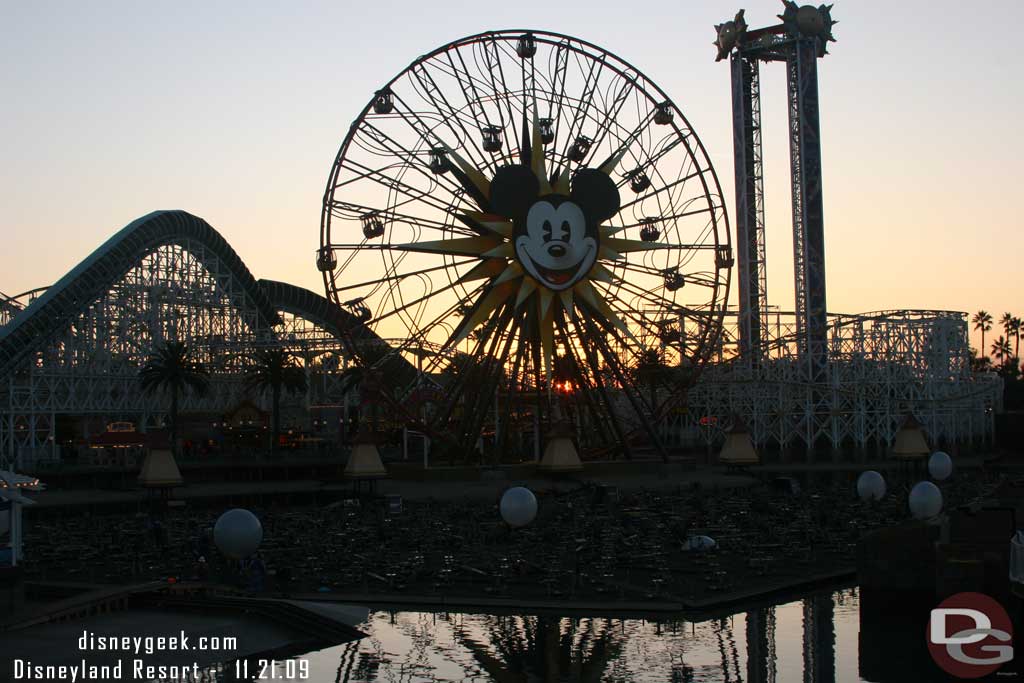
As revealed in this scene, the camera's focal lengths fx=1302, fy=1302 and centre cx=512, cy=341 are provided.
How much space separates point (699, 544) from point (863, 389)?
59385 mm

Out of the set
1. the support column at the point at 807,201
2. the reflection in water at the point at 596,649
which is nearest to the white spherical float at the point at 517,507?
the reflection in water at the point at 596,649

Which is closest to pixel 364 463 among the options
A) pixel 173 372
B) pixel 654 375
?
pixel 173 372

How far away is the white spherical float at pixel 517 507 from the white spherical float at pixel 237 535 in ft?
27.6

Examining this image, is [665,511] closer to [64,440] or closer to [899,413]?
[899,413]

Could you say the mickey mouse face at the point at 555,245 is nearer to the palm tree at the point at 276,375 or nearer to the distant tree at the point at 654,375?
the distant tree at the point at 654,375

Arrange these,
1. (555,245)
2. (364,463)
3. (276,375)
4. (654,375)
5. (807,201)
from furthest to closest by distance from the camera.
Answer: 1. (807,201)
2. (276,375)
3. (654,375)
4. (364,463)
5. (555,245)

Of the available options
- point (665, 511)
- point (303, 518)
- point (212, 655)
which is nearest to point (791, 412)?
point (665, 511)

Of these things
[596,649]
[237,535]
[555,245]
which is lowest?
[596,649]

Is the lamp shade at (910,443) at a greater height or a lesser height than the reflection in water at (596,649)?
greater

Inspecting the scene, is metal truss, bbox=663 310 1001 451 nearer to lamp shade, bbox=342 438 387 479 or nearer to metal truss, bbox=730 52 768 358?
metal truss, bbox=730 52 768 358

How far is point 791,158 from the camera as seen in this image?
11138 cm

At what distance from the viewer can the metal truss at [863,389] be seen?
9250cm

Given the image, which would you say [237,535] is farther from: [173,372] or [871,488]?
[173,372]

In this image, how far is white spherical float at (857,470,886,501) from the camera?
50.8 metres
